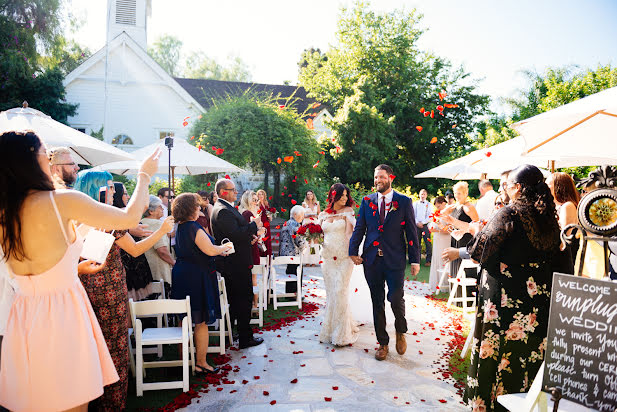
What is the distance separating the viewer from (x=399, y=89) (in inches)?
1108

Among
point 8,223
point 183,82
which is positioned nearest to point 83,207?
point 8,223

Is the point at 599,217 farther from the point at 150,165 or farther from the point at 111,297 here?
the point at 111,297

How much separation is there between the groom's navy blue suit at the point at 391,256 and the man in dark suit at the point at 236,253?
5.54 feet

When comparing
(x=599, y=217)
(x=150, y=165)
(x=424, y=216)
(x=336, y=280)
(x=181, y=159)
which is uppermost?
(x=181, y=159)

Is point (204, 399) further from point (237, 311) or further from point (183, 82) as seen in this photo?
point (183, 82)

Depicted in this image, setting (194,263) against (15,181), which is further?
(194,263)

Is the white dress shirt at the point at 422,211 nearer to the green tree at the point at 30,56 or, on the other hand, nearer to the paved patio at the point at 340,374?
the paved patio at the point at 340,374

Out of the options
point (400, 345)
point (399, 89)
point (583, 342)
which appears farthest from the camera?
point (399, 89)

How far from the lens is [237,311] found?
6.12 metres

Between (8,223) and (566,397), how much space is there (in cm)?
333

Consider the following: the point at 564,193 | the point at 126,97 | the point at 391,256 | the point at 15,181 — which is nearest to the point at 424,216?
the point at 391,256

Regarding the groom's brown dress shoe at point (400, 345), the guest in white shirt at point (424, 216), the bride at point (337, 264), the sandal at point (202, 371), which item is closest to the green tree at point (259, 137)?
the guest in white shirt at point (424, 216)

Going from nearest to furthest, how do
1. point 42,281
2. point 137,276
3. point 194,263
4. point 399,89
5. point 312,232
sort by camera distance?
point 42,281, point 194,263, point 137,276, point 312,232, point 399,89

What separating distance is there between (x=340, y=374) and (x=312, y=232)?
252 centimetres
